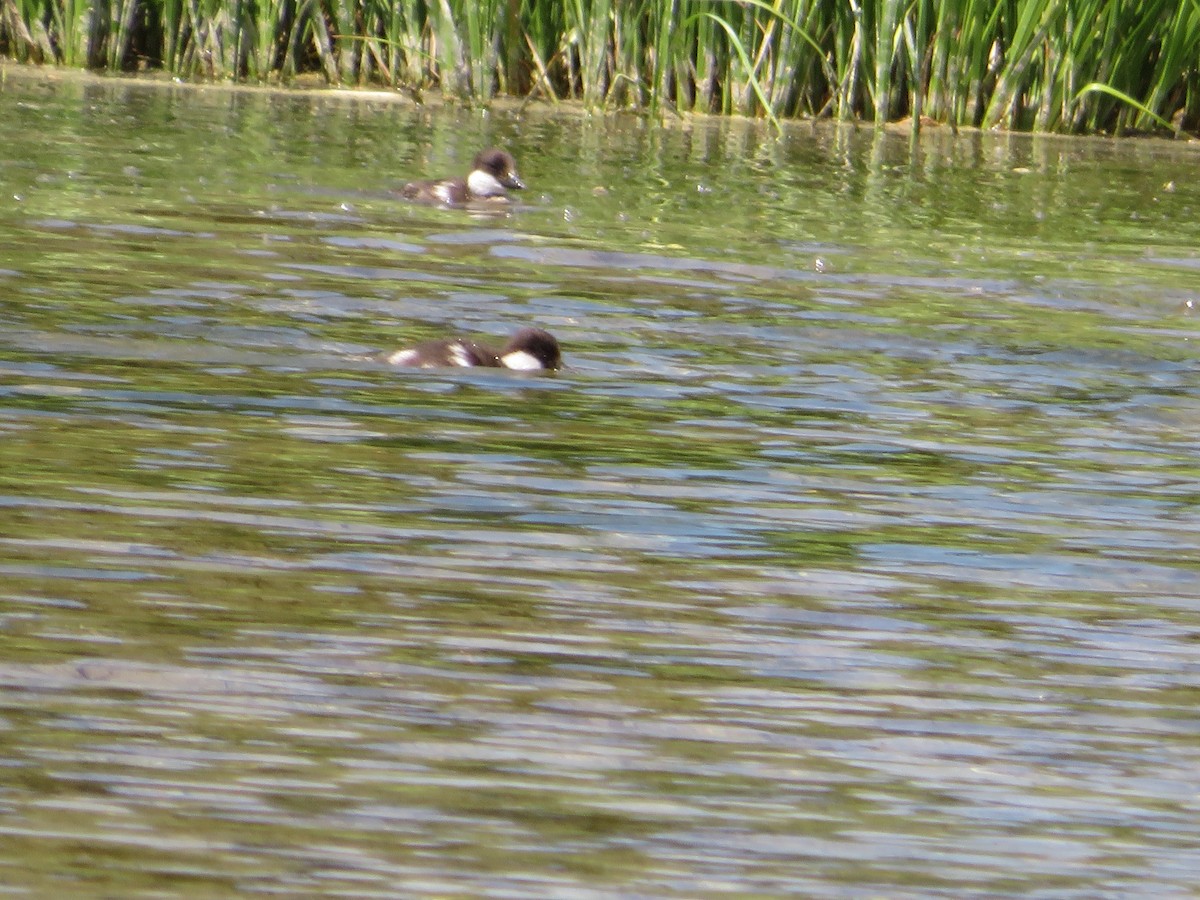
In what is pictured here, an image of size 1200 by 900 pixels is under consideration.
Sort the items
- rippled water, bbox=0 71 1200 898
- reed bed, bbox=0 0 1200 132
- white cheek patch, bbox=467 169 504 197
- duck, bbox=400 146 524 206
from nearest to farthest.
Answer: rippled water, bbox=0 71 1200 898 → duck, bbox=400 146 524 206 → white cheek patch, bbox=467 169 504 197 → reed bed, bbox=0 0 1200 132

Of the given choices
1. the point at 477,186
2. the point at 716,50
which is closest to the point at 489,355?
the point at 477,186

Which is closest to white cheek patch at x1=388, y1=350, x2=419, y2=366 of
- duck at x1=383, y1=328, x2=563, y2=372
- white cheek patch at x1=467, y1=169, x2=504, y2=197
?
duck at x1=383, y1=328, x2=563, y2=372

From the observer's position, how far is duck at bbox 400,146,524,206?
38.9ft

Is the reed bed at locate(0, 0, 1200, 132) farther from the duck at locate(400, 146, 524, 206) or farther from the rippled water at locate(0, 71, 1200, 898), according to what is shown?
the rippled water at locate(0, 71, 1200, 898)

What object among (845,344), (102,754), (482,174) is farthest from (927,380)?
(482,174)

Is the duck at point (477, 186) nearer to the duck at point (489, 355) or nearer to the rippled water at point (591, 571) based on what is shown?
the rippled water at point (591, 571)

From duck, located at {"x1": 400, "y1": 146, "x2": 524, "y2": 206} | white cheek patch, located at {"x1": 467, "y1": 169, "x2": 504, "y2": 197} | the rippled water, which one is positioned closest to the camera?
the rippled water

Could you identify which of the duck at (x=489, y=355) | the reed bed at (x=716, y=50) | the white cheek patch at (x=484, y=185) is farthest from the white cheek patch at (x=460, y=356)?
the reed bed at (x=716, y=50)

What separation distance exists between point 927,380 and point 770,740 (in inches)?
150

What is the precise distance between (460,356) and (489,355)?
0.11 metres

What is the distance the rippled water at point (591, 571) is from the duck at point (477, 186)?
61.1 inches

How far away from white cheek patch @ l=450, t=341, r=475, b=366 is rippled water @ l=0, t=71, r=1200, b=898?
3.2 inches

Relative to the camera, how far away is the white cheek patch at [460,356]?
286 inches

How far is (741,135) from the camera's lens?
647 inches
